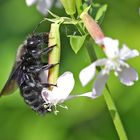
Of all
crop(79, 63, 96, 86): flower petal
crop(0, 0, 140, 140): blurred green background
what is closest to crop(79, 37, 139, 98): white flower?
crop(79, 63, 96, 86): flower petal

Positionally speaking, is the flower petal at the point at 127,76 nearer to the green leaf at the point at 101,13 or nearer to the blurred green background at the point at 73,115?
the green leaf at the point at 101,13

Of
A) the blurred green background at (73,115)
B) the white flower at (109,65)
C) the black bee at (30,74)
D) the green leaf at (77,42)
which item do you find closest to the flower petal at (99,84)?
the white flower at (109,65)

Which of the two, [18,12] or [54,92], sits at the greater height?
[18,12]

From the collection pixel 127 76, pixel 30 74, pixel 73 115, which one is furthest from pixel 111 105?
pixel 73 115

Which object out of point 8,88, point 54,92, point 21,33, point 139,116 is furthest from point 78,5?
point 21,33

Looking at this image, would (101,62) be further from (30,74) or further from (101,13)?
(30,74)

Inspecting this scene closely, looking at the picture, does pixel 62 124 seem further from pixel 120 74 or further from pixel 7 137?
pixel 120 74
